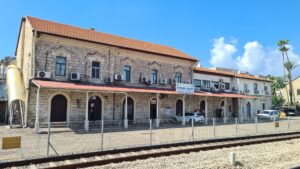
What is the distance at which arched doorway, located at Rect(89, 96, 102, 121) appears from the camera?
66.1 feet

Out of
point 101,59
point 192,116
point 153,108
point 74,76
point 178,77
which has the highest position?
point 101,59

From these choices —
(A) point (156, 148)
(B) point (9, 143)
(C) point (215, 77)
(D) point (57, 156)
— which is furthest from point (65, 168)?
(C) point (215, 77)

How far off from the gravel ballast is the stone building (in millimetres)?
9638

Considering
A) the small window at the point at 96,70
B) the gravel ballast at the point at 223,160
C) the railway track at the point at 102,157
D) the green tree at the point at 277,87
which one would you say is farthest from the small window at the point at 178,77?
the green tree at the point at 277,87

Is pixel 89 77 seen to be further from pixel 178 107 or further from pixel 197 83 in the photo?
pixel 197 83

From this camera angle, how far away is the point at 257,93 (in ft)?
126

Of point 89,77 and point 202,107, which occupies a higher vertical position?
point 89,77

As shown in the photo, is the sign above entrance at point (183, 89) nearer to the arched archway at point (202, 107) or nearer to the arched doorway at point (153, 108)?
the arched doorway at point (153, 108)

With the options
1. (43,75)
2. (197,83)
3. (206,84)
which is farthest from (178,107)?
(43,75)

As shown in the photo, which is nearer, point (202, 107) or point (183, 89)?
point (183, 89)

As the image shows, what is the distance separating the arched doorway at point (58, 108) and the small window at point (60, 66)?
6.08 ft

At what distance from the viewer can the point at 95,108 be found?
66.8 ft

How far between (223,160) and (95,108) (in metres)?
13.9

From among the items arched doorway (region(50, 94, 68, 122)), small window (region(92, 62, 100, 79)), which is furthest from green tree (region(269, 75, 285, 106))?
arched doorway (region(50, 94, 68, 122))
